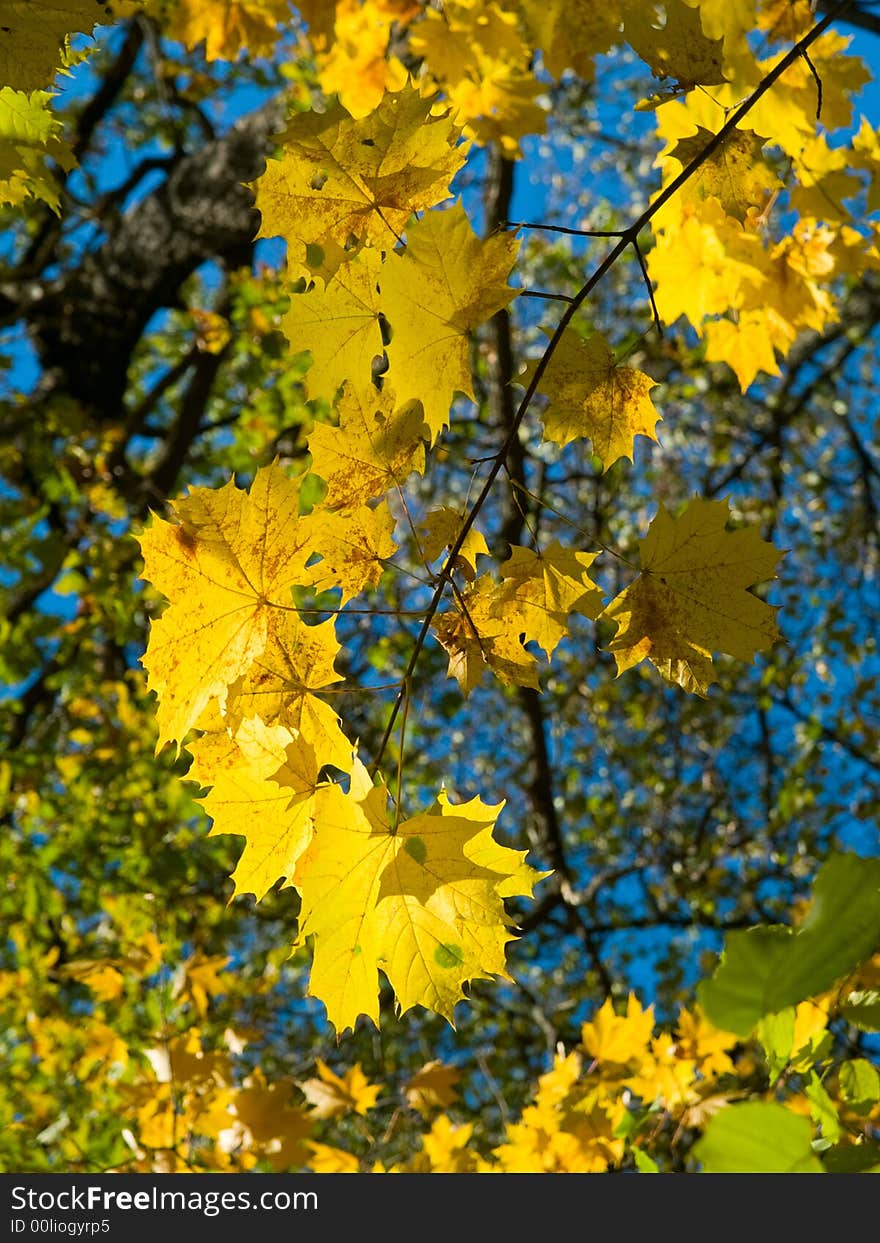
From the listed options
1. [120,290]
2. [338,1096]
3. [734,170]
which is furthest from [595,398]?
[120,290]

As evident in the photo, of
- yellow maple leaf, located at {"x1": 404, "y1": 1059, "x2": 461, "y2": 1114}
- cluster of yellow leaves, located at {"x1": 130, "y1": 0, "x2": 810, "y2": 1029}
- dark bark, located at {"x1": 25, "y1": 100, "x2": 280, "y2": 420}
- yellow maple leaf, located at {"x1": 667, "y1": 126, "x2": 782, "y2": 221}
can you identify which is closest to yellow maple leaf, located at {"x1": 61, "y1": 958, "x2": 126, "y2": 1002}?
yellow maple leaf, located at {"x1": 404, "y1": 1059, "x2": 461, "y2": 1114}

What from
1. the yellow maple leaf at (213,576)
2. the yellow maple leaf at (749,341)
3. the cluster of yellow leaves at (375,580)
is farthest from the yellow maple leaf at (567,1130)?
the yellow maple leaf at (749,341)

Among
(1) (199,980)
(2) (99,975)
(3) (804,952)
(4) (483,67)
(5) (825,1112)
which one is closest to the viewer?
(3) (804,952)

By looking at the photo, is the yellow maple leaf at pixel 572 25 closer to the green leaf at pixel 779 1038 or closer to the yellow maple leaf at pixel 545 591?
the yellow maple leaf at pixel 545 591

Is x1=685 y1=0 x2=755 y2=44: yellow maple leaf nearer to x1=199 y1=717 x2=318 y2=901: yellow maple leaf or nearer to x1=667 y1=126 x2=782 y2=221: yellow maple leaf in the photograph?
x1=667 y1=126 x2=782 y2=221: yellow maple leaf

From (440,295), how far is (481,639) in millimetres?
312

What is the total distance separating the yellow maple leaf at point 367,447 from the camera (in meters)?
0.94

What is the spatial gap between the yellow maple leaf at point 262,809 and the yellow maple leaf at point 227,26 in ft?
5.88

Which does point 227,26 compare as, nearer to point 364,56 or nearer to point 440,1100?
point 364,56

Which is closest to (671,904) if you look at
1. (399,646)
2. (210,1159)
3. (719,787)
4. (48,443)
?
(719,787)

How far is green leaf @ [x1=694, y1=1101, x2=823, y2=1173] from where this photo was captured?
0.36m

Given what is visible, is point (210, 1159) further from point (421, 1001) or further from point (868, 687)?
point (868, 687)

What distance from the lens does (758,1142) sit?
369 millimetres

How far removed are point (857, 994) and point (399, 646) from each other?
11.4ft
